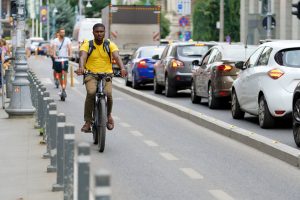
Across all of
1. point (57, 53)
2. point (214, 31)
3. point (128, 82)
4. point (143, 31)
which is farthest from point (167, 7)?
point (57, 53)

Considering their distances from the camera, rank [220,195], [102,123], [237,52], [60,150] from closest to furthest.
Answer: [60,150] → [220,195] → [102,123] → [237,52]

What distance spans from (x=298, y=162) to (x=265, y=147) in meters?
1.57

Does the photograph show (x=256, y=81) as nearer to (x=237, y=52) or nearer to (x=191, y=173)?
(x=237, y=52)

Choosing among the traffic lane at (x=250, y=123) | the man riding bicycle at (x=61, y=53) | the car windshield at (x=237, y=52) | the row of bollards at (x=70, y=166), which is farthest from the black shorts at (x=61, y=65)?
the row of bollards at (x=70, y=166)

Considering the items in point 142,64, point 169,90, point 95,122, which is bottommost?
point 169,90

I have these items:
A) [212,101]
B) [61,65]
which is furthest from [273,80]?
[61,65]

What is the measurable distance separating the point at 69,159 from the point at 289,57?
29.0 feet

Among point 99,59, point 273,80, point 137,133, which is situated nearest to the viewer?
point 99,59

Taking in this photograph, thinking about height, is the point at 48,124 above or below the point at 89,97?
below

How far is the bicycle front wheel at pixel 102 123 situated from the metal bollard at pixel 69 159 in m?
4.92

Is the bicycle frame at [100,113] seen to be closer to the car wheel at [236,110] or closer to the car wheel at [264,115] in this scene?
the car wheel at [264,115]

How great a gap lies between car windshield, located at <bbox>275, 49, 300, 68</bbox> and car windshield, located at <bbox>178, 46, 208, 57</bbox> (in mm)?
10238

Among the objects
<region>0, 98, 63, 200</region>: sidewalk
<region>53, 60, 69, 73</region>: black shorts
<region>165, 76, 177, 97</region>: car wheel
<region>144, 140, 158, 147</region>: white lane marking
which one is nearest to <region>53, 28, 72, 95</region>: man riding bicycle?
<region>53, 60, 69, 73</region>: black shorts

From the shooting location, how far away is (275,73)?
15.5 metres
